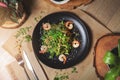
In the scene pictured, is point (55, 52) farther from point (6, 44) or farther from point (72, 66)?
point (6, 44)

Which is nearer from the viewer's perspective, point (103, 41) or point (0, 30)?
point (103, 41)

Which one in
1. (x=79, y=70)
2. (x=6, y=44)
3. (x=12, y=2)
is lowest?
(x=79, y=70)

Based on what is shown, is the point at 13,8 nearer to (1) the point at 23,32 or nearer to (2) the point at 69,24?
(1) the point at 23,32

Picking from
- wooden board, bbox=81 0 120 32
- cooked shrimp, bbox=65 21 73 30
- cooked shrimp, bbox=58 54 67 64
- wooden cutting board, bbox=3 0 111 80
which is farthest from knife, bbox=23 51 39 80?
wooden board, bbox=81 0 120 32

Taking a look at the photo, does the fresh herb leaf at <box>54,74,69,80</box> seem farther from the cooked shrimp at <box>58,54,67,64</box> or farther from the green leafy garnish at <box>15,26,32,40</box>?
the green leafy garnish at <box>15,26,32,40</box>

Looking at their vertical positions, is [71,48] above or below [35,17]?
below

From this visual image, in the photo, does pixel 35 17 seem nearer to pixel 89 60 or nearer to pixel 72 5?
pixel 72 5

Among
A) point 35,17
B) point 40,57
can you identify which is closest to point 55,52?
point 40,57
